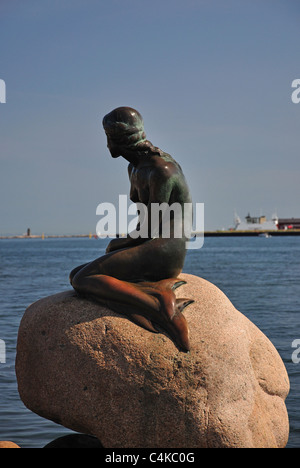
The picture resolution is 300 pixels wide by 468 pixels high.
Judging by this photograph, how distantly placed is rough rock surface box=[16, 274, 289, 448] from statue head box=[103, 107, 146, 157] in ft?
5.50

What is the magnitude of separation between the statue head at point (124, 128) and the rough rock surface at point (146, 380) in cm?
168

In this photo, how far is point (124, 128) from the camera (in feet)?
21.5

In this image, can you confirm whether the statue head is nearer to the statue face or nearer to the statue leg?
the statue face

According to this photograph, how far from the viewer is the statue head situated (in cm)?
654

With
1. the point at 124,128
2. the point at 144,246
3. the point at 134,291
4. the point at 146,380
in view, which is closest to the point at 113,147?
the point at 124,128

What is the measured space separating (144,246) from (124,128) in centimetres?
123

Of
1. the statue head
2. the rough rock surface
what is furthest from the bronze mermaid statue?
the rough rock surface

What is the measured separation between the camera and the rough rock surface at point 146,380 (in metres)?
5.75

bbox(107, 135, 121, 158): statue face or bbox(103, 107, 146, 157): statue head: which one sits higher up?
bbox(103, 107, 146, 157): statue head

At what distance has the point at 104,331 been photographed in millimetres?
6020

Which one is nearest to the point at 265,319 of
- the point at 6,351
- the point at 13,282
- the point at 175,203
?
the point at 6,351

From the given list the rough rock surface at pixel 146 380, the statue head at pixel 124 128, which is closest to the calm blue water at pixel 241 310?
the rough rock surface at pixel 146 380

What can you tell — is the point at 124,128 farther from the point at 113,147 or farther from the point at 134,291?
the point at 134,291
